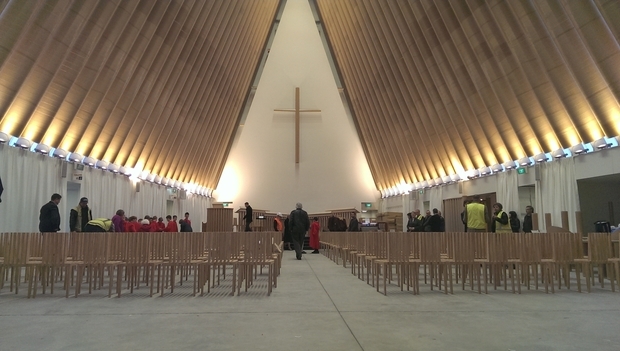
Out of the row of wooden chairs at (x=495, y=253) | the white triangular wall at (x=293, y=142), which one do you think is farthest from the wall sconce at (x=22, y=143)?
the white triangular wall at (x=293, y=142)

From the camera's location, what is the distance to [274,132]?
26.3m

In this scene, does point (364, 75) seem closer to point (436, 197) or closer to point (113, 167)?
point (436, 197)

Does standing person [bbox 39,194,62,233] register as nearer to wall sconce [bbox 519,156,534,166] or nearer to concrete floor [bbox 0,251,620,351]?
concrete floor [bbox 0,251,620,351]

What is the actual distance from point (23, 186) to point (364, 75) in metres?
15.1

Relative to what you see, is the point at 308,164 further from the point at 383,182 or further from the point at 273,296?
the point at 273,296

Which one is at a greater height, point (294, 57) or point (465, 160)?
point (294, 57)

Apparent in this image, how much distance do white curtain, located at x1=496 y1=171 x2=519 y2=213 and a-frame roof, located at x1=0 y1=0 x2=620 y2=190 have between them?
56 centimetres

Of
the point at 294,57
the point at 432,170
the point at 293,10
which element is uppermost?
the point at 293,10

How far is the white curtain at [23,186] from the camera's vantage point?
32.9ft

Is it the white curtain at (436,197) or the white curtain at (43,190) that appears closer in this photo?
the white curtain at (43,190)

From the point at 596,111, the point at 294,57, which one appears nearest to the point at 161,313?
the point at 596,111

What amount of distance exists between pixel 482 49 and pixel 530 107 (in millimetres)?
2068

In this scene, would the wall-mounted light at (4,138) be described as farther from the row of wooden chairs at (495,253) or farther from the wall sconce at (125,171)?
the row of wooden chairs at (495,253)

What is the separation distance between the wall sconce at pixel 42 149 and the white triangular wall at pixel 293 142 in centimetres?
1477
